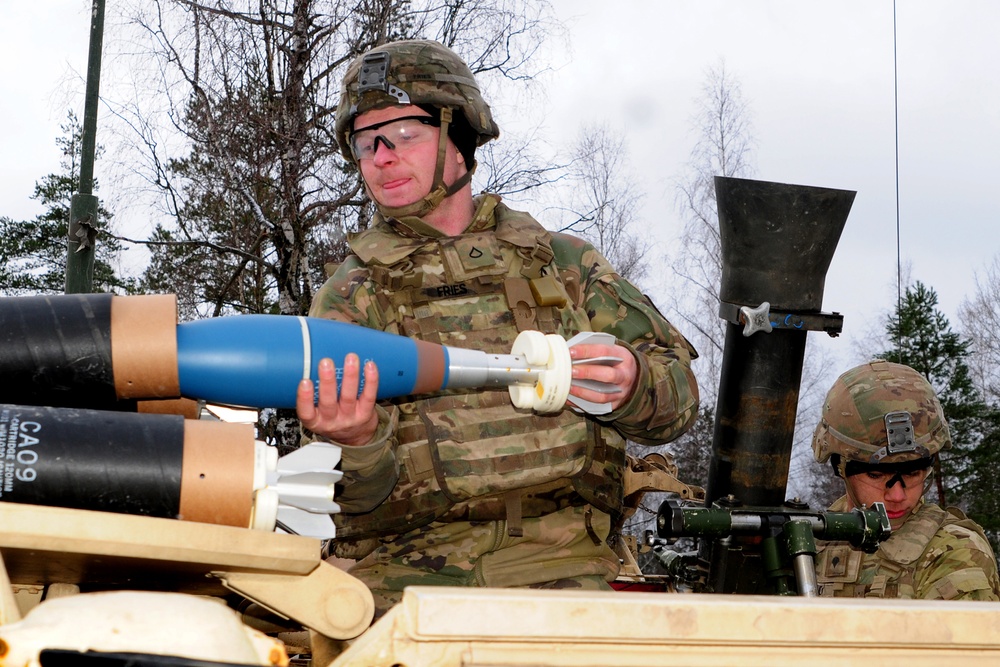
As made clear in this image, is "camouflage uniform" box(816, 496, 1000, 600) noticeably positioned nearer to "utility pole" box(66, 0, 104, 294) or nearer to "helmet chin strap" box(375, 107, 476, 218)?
"helmet chin strap" box(375, 107, 476, 218)

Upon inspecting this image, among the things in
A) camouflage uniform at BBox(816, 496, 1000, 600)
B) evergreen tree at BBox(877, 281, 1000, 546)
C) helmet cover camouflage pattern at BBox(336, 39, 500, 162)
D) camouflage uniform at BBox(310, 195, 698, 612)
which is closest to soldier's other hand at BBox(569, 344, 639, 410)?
camouflage uniform at BBox(310, 195, 698, 612)

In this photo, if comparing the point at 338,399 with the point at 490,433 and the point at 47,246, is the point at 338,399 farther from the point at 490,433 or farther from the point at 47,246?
the point at 47,246

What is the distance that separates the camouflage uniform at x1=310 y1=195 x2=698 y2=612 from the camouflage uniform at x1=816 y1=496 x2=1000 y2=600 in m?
1.37

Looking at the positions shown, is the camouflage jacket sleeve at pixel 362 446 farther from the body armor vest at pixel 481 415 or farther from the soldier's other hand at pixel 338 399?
the soldier's other hand at pixel 338 399

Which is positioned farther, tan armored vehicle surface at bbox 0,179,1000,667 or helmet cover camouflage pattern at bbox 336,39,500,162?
helmet cover camouflage pattern at bbox 336,39,500,162

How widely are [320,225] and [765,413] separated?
10.3 m

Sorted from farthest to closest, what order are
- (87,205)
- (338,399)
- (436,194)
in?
(87,205) < (436,194) < (338,399)

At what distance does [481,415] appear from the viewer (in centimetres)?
304

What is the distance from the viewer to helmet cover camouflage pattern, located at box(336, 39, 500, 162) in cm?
330

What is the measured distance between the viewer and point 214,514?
1.60 metres

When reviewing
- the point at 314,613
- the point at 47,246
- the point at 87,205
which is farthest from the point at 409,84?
the point at 47,246

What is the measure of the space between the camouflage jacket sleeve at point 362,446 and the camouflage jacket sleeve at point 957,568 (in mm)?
2082

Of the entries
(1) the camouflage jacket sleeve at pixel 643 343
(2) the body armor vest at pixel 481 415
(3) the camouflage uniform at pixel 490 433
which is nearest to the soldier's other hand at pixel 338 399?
(3) the camouflage uniform at pixel 490 433

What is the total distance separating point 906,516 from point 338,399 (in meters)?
2.75
